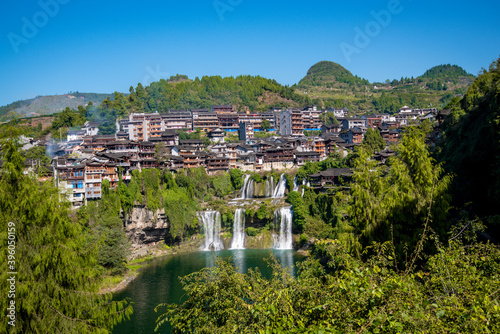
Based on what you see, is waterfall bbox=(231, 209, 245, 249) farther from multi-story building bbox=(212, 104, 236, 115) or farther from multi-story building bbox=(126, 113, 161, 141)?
multi-story building bbox=(212, 104, 236, 115)

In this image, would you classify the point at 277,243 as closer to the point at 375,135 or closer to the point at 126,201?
the point at 126,201

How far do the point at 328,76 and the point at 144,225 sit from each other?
4751 inches

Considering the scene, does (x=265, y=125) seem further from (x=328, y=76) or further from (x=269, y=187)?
(x=328, y=76)

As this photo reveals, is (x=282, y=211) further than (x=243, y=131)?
No

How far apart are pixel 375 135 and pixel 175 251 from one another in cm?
2911

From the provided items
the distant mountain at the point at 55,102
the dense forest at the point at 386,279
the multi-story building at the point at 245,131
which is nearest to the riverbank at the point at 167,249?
the dense forest at the point at 386,279

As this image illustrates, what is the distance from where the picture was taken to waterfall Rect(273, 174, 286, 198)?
41.3 meters

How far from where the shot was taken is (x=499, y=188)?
14.9 meters

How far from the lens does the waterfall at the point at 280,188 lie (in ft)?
136

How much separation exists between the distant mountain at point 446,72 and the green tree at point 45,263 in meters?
152

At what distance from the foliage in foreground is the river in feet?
32.8

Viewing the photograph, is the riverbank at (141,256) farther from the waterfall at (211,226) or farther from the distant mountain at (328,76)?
the distant mountain at (328,76)

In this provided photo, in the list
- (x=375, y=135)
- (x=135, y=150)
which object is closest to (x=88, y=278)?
(x=135, y=150)

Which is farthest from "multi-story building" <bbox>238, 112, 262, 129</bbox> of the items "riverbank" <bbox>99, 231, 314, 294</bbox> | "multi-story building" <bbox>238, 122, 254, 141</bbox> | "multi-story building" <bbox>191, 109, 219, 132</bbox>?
"riverbank" <bbox>99, 231, 314, 294</bbox>
